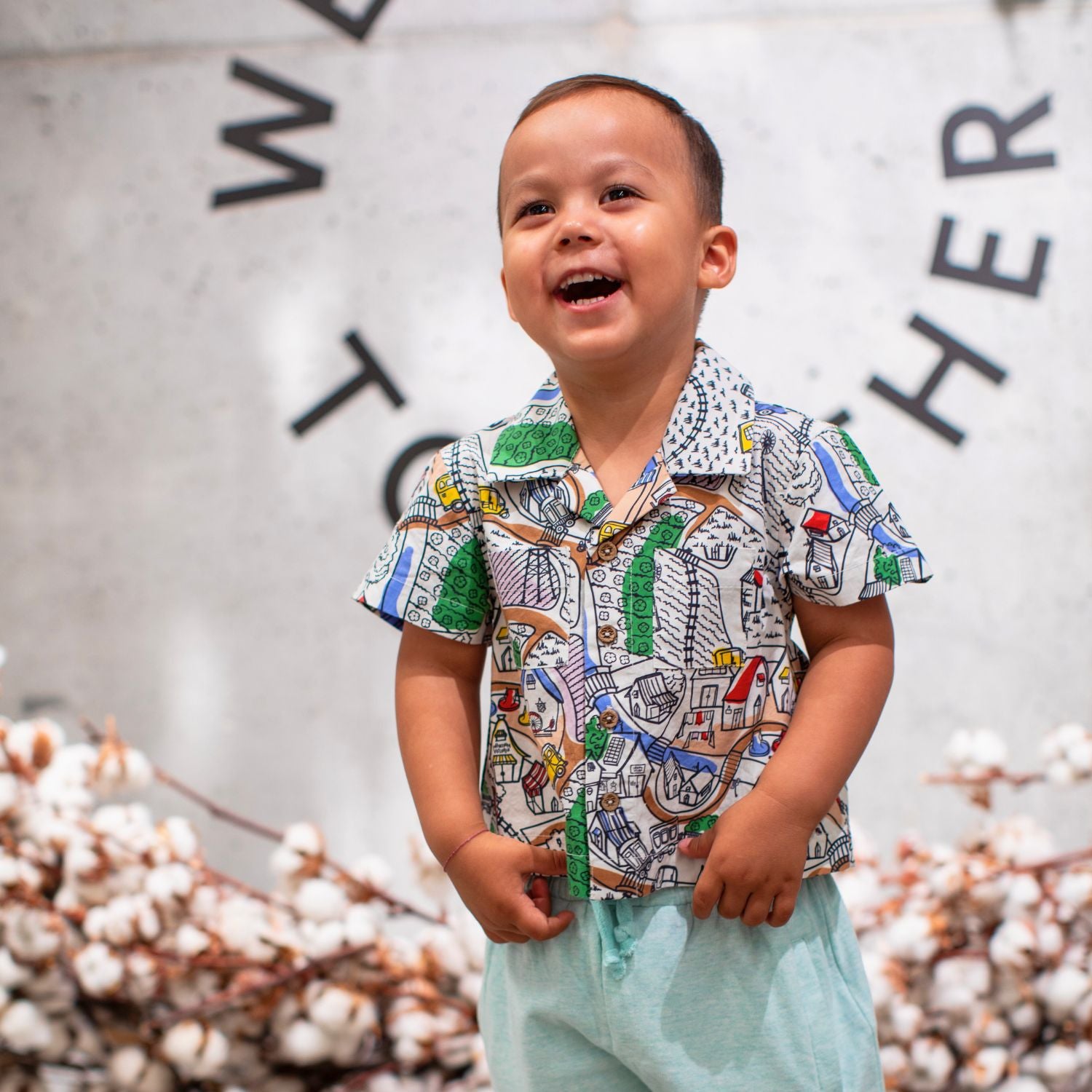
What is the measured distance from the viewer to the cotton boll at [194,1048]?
1.02 meters

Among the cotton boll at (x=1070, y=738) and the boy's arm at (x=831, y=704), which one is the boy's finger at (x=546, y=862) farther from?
the cotton boll at (x=1070, y=738)

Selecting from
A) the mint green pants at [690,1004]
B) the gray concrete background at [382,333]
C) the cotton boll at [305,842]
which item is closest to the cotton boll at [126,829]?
the cotton boll at [305,842]

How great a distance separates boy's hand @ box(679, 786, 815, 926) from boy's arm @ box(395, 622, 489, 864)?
0.14m

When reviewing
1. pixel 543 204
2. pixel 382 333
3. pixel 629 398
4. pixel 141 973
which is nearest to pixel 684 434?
pixel 629 398

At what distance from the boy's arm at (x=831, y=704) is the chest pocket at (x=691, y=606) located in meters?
0.05

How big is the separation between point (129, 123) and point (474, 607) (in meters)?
1.11

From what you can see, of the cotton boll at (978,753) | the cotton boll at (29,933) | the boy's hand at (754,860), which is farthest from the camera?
the cotton boll at (978,753)

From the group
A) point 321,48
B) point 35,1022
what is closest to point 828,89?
point 321,48

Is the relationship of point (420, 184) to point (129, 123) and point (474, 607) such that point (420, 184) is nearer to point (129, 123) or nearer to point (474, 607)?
point (129, 123)

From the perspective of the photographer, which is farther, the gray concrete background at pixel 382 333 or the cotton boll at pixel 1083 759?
the gray concrete background at pixel 382 333

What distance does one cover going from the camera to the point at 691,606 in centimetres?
66

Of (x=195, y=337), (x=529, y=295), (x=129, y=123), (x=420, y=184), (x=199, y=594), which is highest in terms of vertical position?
(x=129, y=123)

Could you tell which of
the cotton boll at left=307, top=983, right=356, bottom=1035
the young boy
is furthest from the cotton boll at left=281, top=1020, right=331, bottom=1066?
the young boy

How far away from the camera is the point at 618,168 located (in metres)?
0.66
